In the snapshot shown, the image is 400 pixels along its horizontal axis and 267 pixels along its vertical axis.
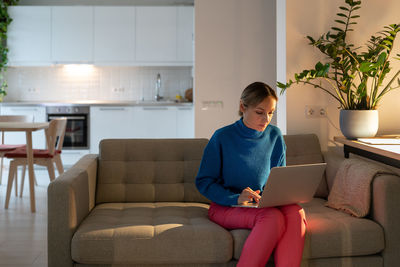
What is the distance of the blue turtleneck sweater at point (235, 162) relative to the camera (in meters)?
2.45

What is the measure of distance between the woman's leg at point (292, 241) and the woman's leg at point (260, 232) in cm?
3

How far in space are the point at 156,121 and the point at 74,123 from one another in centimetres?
117

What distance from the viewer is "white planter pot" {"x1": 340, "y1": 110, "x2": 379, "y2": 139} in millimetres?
3105

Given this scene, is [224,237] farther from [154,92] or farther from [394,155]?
[154,92]

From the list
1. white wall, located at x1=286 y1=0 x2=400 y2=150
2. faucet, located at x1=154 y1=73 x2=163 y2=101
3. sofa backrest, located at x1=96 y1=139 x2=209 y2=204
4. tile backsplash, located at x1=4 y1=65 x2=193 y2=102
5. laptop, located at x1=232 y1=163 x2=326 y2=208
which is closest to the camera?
laptop, located at x1=232 y1=163 x2=326 y2=208

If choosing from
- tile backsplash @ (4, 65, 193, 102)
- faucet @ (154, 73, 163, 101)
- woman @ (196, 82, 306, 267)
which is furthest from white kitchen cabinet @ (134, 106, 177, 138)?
woman @ (196, 82, 306, 267)

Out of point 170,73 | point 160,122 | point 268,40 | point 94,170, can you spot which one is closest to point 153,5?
point 170,73

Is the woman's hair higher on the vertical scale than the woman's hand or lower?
higher

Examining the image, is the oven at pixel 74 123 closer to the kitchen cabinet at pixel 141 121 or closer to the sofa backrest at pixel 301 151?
the kitchen cabinet at pixel 141 121

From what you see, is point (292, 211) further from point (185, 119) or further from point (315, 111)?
point (185, 119)

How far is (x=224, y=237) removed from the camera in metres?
2.26

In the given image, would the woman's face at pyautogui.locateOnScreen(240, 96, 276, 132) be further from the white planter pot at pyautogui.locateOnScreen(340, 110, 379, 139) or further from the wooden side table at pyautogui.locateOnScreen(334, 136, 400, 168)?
the white planter pot at pyautogui.locateOnScreen(340, 110, 379, 139)

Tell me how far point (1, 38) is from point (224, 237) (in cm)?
Result: 587

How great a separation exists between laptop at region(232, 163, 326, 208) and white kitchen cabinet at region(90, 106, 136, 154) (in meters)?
4.79
